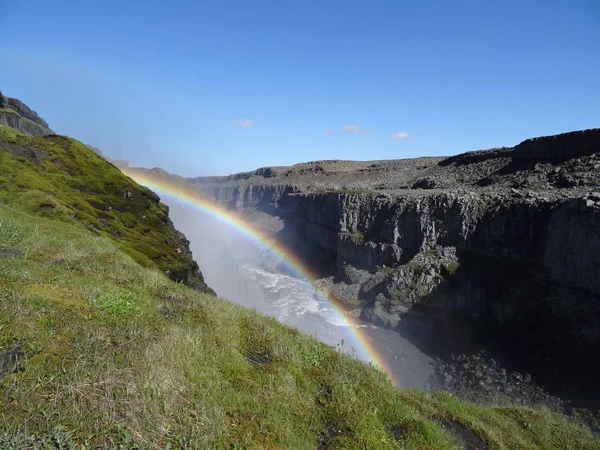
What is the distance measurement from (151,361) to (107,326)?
2.03 meters

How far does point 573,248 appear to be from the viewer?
41281 mm

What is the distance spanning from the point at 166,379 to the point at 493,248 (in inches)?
2383

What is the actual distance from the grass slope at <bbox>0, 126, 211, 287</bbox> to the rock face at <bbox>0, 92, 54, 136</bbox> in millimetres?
91429

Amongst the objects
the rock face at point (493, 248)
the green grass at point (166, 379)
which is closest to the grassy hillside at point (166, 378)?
the green grass at point (166, 379)

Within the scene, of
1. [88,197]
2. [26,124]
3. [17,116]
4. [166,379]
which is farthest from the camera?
[26,124]

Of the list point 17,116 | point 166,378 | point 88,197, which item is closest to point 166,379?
point 166,378

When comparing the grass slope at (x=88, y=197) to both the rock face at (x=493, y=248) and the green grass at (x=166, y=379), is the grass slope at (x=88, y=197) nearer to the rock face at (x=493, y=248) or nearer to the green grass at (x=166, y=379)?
the green grass at (x=166, y=379)

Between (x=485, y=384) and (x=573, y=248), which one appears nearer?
(x=485, y=384)

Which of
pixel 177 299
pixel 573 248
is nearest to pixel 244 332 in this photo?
pixel 177 299

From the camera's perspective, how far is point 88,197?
46562mm

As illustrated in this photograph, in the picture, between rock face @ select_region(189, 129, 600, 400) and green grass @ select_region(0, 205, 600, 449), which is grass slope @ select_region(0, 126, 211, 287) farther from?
rock face @ select_region(189, 129, 600, 400)

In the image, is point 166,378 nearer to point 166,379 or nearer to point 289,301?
point 166,379

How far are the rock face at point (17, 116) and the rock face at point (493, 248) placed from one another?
417 feet

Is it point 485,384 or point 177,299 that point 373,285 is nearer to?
point 485,384
